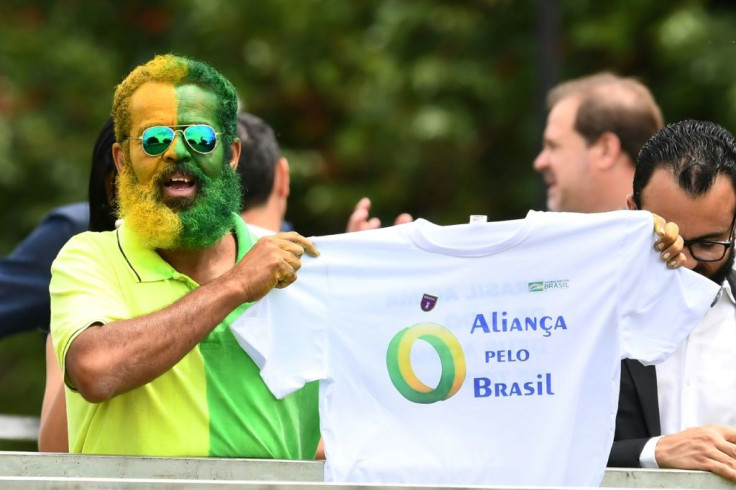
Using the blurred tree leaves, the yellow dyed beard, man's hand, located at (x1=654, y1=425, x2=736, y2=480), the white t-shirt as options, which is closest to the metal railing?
man's hand, located at (x1=654, y1=425, x2=736, y2=480)

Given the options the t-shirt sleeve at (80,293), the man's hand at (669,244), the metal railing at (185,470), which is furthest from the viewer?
the man's hand at (669,244)

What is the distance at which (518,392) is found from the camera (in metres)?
3.83

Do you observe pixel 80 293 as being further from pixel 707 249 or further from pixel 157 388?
pixel 707 249

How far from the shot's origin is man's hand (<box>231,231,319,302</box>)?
3652 millimetres

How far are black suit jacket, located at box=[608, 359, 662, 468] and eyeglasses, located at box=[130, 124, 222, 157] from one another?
1.28m

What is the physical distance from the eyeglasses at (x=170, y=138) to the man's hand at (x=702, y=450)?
141 cm

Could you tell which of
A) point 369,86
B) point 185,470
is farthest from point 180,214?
point 369,86

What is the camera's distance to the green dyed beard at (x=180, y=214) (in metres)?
3.81

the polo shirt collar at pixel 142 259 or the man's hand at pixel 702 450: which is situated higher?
the polo shirt collar at pixel 142 259

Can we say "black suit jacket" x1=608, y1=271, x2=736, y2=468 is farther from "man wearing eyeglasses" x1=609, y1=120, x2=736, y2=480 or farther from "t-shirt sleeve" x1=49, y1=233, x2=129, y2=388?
"t-shirt sleeve" x1=49, y1=233, x2=129, y2=388

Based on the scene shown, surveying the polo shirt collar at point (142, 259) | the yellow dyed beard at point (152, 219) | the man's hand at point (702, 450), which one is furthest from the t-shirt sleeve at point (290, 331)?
the man's hand at point (702, 450)

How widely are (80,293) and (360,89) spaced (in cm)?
775

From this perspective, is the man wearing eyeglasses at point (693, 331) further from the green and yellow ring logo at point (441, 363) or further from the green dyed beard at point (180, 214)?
the green dyed beard at point (180, 214)

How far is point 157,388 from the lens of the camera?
3699mm
